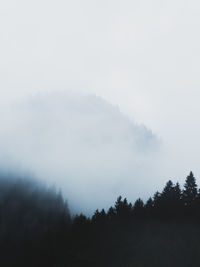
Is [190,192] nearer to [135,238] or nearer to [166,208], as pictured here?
[166,208]

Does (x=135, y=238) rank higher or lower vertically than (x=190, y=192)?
lower

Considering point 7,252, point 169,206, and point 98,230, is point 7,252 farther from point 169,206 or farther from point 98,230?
point 169,206

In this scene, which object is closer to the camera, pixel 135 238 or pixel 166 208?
pixel 135 238

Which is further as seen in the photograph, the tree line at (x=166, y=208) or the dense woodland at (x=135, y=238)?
the tree line at (x=166, y=208)

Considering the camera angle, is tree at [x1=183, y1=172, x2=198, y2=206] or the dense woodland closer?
the dense woodland

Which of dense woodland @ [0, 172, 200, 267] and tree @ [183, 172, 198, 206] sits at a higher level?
tree @ [183, 172, 198, 206]

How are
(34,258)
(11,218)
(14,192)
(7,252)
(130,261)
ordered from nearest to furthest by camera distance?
1. (130,261)
2. (34,258)
3. (7,252)
4. (11,218)
5. (14,192)

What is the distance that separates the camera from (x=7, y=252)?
378 ft

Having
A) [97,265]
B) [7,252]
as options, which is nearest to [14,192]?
[7,252]

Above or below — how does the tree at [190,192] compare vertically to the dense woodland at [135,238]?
above

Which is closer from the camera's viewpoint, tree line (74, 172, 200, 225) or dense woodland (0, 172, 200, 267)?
dense woodland (0, 172, 200, 267)

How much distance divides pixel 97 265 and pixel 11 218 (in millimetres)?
95768

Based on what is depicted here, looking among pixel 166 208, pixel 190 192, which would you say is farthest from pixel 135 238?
pixel 190 192

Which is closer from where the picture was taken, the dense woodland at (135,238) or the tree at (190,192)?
the dense woodland at (135,238)
